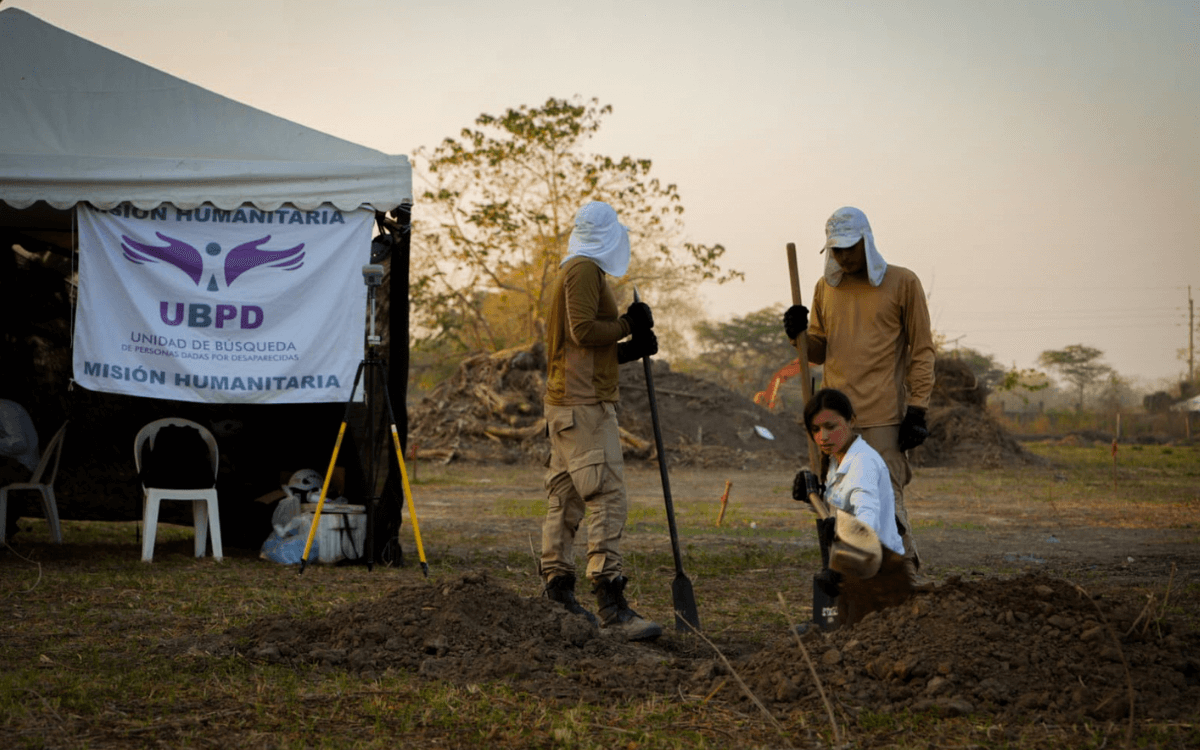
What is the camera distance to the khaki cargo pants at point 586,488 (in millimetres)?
5227

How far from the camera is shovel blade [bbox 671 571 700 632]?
17.5 feet

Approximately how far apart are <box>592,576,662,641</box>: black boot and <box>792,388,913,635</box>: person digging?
0.79 m

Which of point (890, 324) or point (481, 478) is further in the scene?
point (481, 478)

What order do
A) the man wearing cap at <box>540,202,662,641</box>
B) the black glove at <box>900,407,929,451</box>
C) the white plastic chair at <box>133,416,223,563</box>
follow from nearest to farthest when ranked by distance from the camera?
the black glove at <box>900,407,929,451</box> < the man wearing cap at <box>540,202,662,641</box> < the white plastic chair at <box>133,416,223,563</box>

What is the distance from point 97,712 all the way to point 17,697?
371 millimetres

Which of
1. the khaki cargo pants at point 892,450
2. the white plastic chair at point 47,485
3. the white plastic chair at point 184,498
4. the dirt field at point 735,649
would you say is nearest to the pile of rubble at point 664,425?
the white plastic chair at point 47,485

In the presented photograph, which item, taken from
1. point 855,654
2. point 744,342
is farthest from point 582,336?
point 744,342

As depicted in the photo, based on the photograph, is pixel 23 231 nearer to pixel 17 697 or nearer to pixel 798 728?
pixel 17 697

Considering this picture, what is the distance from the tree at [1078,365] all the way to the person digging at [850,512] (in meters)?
63.1

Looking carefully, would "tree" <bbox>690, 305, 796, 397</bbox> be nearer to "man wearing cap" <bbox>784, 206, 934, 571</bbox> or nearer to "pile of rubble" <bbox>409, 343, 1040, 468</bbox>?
"pile of rubble" <bbox>409, 343, 1040, 468</bbox>

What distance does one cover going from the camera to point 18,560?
7.52 metres

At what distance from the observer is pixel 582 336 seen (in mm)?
5230

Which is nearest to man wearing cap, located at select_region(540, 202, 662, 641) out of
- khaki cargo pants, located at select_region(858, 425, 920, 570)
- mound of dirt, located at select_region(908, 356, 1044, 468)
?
khaki cargo pants, located at select_region(858, 425, 920, 570)

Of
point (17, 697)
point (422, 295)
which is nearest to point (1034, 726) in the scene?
point (17, 697)
